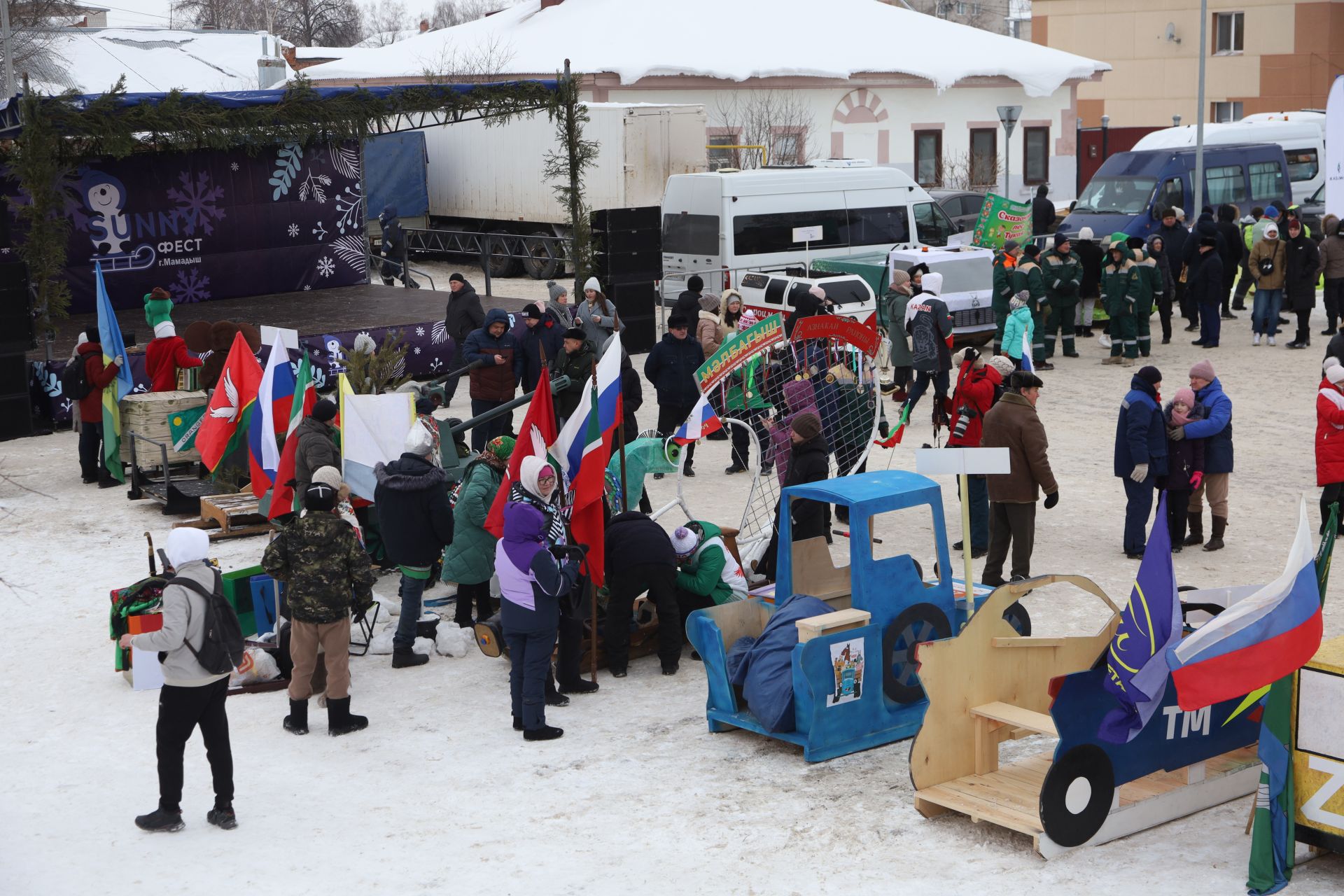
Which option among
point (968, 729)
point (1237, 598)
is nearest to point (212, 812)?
point (968, 729)

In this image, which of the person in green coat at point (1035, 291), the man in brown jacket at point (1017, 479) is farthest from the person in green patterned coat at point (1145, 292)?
the man in brown jacket at point (1017, 479)

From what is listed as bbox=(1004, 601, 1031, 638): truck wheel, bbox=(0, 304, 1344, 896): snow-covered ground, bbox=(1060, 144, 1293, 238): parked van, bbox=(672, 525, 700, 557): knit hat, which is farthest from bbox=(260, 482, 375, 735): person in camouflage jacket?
bbox=(1060, 144, 1293, 238): parked van

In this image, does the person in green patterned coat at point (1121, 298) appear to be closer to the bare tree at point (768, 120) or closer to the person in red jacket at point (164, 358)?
the person in red jacket at point (164, 358)

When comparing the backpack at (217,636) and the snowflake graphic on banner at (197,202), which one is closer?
the backpack at (217,636)

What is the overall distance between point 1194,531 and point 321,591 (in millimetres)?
6630

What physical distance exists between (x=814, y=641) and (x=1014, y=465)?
3.16 m

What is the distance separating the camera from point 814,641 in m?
6.91

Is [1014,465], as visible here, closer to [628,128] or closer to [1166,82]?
[628,128]

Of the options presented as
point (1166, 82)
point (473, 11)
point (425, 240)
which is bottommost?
point (425, 240)

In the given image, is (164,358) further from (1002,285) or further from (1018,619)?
(1002,285)

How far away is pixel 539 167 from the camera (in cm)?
2800

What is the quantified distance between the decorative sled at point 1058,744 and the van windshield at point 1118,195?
18.2 m

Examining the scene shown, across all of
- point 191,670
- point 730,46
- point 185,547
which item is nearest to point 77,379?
point 185,547

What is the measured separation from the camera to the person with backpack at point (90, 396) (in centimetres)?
1338
